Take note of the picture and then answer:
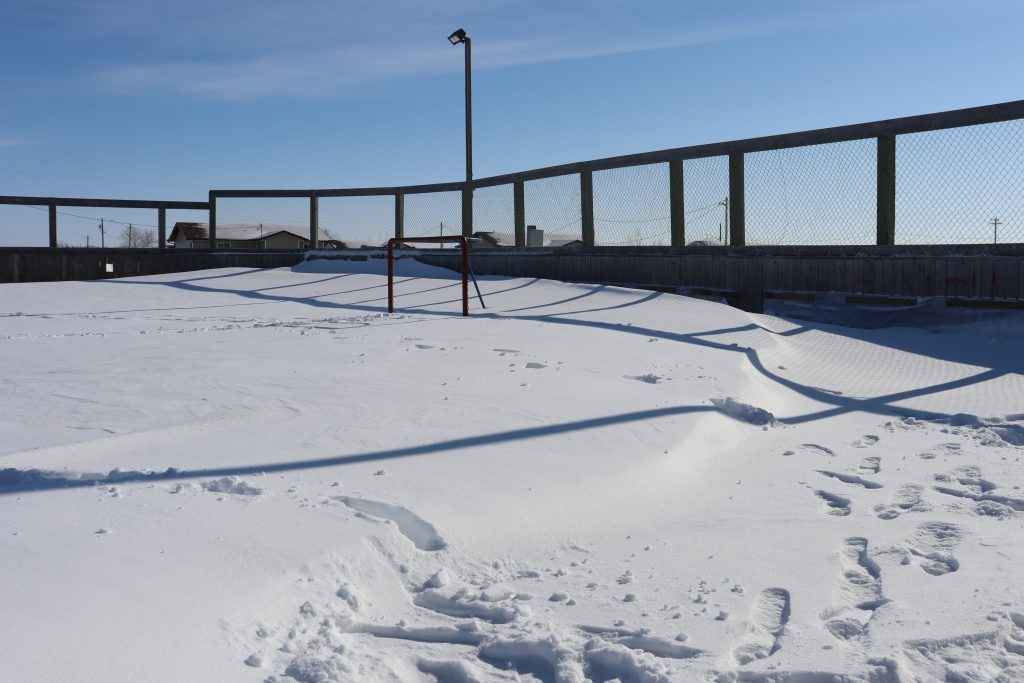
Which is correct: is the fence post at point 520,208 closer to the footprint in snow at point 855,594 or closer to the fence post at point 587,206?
the fence post at point 587,206

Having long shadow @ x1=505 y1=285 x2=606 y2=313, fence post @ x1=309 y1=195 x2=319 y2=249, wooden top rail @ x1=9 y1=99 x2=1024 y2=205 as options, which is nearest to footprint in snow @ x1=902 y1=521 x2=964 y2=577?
wooden top rail @ x1=9 y1=99 x2=1024 y2=205

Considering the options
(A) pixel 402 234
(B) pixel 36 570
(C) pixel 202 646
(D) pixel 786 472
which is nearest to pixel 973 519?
(D) pixel 786 472

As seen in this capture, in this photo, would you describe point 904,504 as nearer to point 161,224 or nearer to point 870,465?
point 870,465

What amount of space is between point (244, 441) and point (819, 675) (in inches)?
114

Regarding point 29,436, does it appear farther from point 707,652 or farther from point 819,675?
point 819,675

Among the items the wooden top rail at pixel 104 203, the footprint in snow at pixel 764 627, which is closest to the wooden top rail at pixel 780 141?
the wooden top rail at pixel 104 203

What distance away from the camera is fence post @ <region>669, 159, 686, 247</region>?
11195mm

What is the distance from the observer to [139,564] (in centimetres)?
274

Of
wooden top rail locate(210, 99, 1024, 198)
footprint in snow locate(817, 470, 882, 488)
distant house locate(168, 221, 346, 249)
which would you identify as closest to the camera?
footprint in snow locate(817, 470, 882, 488)

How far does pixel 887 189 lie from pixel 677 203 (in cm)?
282

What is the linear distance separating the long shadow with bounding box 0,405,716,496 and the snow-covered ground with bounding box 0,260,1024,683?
2cm

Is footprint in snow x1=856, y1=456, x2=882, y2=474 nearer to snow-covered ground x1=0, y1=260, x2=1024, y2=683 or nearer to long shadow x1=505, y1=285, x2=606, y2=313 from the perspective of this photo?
snow-covered ground x1=0, y1=260, x2=1024, y2=683

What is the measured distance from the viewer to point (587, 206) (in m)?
12.6

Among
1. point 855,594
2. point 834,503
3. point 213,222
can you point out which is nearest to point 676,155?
point 834,503
